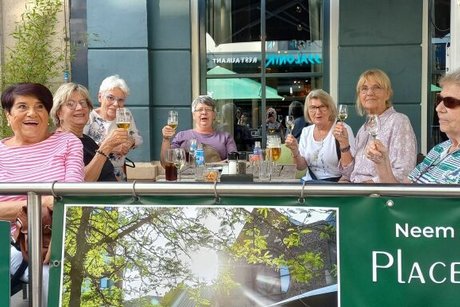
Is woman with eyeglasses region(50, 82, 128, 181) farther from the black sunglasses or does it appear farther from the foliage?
the foliage

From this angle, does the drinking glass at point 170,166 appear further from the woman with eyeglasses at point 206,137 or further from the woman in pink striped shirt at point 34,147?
the woman in pink striped shirt at point 34,147

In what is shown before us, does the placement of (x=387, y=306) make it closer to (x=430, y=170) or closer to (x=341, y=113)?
(x=430, y=170)

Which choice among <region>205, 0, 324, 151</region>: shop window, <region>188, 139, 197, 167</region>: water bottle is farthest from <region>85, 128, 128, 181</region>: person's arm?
<region>205, 0, 324, 151</region>: shop window

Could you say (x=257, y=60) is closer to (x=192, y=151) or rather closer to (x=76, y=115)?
(x=192, y=151)

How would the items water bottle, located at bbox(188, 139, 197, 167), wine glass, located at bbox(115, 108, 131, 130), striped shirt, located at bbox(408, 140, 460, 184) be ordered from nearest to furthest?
1. striped shirt, located at bbox(408, 140, 460, 184)
2. wine glass, located at bbox(115, 108, 131, 130)
3. water bottle, located at bbox(188, 139, 197, 167)

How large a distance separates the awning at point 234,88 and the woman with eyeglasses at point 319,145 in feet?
9.65

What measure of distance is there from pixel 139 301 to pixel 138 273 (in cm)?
10

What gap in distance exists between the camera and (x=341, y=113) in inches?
161

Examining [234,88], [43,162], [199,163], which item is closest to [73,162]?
[43,162]

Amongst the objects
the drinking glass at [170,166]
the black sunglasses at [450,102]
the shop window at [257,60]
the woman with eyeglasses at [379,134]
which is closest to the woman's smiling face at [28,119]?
the drinking glass at [170,166]

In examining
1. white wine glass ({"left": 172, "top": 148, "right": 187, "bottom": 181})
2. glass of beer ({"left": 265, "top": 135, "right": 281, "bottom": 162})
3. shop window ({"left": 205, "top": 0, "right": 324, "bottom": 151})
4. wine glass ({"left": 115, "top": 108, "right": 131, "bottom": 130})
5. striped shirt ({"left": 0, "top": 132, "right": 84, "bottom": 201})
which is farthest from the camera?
shop window ({"left": 205, "top": 0, "right": 324, "bottom": 151})

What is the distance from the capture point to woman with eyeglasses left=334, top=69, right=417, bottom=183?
3.61 metres

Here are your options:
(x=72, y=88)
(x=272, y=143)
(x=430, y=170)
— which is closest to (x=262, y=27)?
(x=272, y=143)

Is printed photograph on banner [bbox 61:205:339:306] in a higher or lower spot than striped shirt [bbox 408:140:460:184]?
lower
